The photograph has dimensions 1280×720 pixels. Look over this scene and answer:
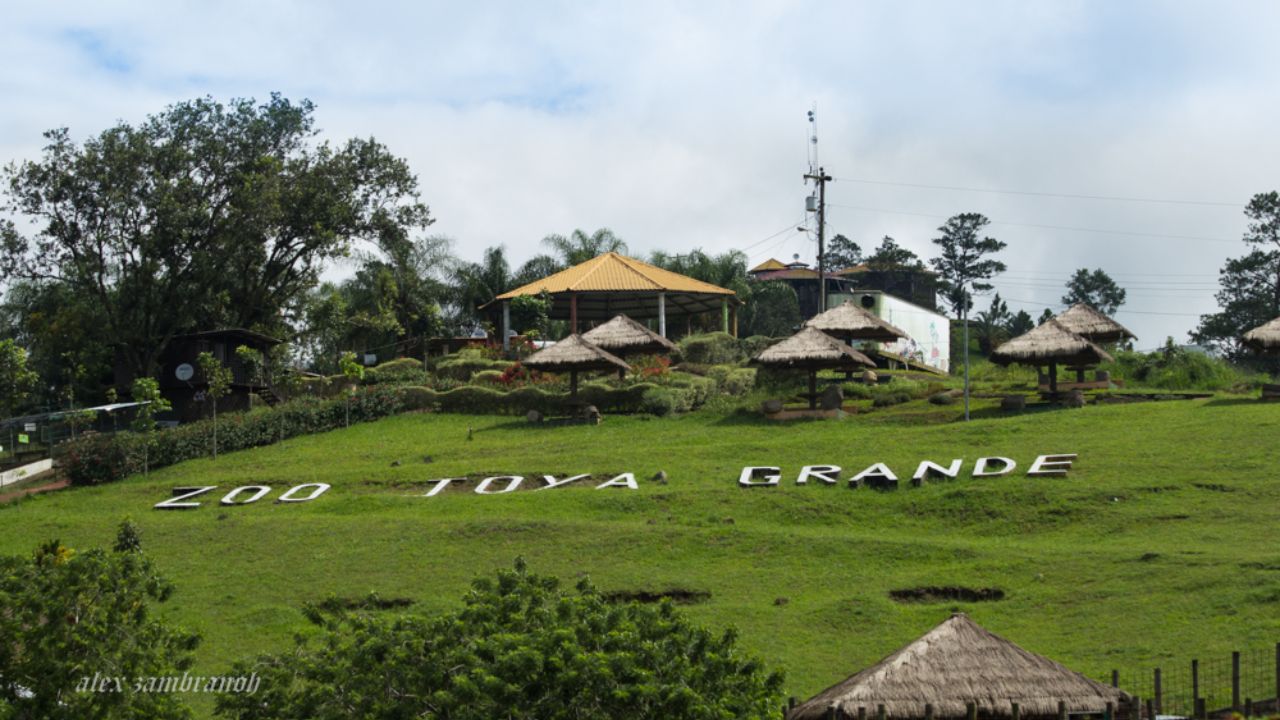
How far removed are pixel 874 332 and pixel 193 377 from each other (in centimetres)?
2413

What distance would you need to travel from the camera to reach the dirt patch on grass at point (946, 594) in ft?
73.8

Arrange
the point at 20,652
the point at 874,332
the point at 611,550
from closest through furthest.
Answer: the point at 20,652 → the point at 611,550 → the point at 874,332

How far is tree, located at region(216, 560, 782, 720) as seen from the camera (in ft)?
42.6

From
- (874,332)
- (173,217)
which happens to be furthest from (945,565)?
(173,217)

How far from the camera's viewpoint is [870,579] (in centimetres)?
2386

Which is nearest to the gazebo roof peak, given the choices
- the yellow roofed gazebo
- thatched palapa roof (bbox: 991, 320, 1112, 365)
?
the yellow roofed gazebo

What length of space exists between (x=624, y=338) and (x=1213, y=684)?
30.3 meters

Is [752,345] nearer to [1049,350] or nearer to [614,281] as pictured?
[614,281]

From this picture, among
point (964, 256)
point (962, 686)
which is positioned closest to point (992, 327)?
point (964, 256)

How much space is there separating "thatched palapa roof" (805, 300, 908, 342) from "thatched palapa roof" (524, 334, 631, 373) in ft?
25.0

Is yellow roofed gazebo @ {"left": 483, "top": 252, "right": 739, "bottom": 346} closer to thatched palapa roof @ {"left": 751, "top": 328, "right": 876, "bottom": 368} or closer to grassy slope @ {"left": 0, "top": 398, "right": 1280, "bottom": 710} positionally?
thatched palapa roof @ {"left": 751, "top": 328, "right": 876, "bottom": 368}

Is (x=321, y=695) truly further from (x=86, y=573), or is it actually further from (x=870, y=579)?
(x=870, y=579)

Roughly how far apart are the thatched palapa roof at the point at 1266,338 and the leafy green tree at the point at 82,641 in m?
31.3

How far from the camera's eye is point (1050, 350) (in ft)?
128
